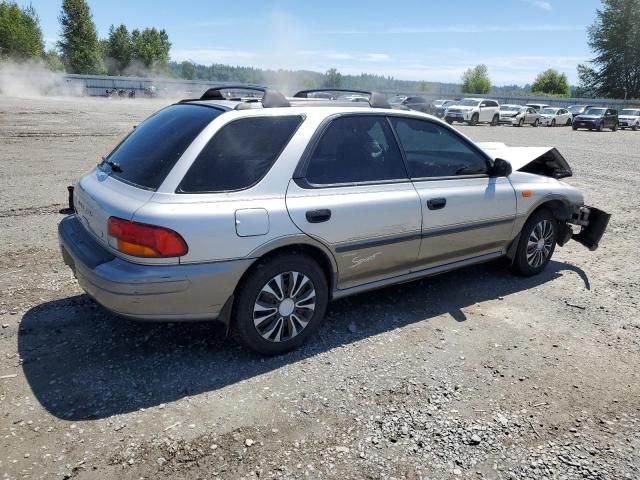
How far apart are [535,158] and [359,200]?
8.74 feet

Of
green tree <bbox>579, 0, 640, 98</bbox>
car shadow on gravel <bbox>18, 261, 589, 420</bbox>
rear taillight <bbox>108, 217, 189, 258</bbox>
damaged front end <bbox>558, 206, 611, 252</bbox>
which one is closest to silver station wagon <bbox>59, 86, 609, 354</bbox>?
rear taillight <bbox>108, 217, 189, 258</bbox>

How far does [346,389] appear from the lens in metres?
3.13

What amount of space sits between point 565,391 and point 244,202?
7.94 ft

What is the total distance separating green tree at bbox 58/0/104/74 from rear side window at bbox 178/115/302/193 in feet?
255

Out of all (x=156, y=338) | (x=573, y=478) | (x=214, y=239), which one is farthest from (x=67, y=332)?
(x=573, y=478)

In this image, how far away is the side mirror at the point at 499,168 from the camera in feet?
14.5

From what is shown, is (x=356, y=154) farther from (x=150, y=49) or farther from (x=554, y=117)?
(x=150, y=49)

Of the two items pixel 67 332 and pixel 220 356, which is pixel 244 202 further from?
pixel 67 332

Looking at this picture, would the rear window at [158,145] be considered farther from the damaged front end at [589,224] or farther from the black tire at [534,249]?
the damaged front end at [589,224]

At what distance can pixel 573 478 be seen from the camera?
2490 mm

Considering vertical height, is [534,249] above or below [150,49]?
below

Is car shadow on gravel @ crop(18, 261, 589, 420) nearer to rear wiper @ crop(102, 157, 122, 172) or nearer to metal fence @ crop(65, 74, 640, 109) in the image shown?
rear wiper @ crop(102, 157, 122, 172)

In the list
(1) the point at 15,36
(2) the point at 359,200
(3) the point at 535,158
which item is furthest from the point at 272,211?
(1) the point at 15,36

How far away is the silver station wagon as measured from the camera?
294 centimetres
